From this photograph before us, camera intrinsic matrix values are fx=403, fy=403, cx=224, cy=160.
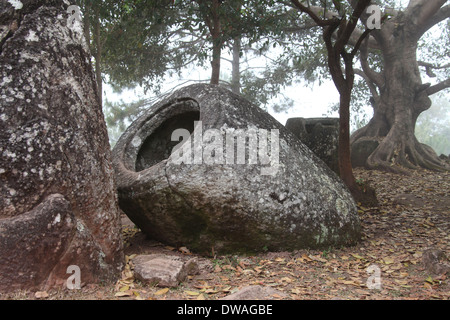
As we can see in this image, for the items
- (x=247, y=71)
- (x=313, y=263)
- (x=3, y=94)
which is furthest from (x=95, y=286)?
(x=247, y=71)

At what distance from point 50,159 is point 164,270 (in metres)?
1.19

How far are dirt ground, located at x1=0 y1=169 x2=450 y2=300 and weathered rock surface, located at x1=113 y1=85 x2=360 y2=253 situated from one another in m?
0.16

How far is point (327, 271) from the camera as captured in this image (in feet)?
11.6

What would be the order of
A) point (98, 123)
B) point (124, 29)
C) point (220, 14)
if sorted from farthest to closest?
point (124, 29) → point (220, 14) → point (98, 123)

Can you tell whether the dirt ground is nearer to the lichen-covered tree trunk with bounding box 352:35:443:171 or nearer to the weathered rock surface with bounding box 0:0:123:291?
the weathered rock surface with bounding box 0:0:123:291

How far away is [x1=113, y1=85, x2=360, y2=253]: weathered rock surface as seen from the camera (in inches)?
144

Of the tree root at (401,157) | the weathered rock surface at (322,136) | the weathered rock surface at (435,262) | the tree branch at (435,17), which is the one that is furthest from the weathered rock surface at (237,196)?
the tree branch at (435,17)

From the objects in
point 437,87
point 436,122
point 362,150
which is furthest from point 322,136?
point 436,122

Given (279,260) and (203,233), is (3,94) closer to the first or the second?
(203,233)

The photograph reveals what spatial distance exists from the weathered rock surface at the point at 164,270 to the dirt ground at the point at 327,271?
0.05 metres

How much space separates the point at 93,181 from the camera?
314cm

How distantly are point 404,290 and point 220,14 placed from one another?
499cm

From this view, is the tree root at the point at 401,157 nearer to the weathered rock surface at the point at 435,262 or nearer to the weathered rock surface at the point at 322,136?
the weathered rock surface at the point at 322,136

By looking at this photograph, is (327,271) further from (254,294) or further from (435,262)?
(254,294)
